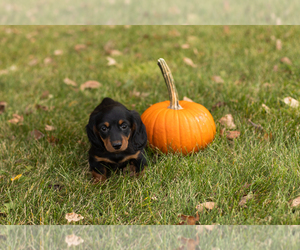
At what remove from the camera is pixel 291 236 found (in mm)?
2055

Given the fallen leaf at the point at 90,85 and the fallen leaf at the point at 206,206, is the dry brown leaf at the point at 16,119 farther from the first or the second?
the fallen leaf at the point at 206,206

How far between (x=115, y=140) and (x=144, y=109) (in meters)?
1.68

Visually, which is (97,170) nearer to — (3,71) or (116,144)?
(116,144)

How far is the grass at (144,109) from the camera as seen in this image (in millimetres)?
2562

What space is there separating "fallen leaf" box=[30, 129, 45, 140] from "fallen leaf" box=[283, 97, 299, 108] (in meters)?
3.04

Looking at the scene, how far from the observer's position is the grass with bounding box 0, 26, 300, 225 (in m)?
2.56

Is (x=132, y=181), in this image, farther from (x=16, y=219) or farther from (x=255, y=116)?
(x=255, y=116)

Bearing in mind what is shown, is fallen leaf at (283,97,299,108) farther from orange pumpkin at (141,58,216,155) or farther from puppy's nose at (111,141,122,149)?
puppy's nose at (111,141,122,149)

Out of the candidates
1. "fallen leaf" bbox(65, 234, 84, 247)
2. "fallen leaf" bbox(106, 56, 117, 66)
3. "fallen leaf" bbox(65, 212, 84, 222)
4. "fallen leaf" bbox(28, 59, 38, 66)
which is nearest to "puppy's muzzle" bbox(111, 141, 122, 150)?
"fallen leaf" bbox(65, 212, 84, 222)

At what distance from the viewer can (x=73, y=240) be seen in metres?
2.20

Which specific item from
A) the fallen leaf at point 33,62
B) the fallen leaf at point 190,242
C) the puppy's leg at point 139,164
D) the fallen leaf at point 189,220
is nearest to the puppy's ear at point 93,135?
the puppy's leg at point 139,164

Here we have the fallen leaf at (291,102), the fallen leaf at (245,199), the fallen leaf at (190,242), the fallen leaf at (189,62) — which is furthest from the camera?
the fallen leaf at (189,62)

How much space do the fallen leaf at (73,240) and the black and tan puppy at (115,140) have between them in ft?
2.50

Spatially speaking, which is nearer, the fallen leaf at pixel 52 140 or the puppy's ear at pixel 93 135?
the puppy's ear at pixel 93 135
